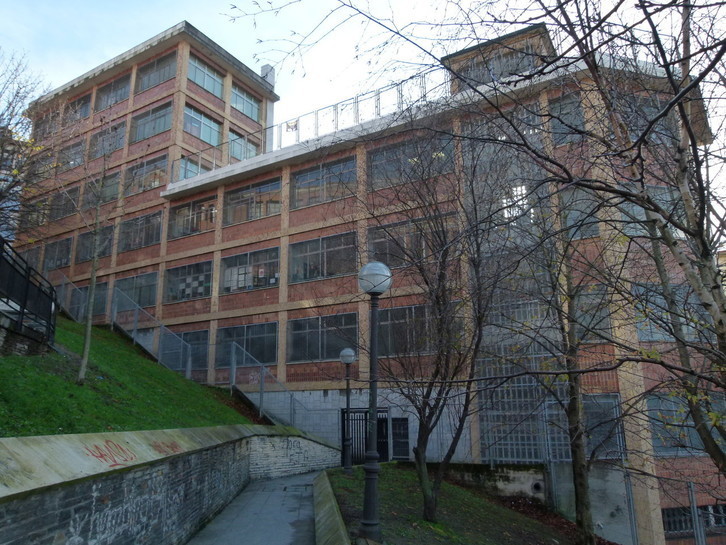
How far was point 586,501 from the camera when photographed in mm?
10633

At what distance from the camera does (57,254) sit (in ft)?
108

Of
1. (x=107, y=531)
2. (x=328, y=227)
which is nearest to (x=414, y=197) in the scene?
(x=107, y=531)

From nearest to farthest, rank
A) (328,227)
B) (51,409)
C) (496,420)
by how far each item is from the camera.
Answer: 1. (51,409)
2. (496,420)
3. (328,227)

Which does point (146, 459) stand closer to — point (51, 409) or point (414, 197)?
point (51, 409)

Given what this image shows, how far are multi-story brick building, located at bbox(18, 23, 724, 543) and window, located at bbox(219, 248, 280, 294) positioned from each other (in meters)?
0.07

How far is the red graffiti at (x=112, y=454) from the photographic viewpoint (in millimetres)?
5211

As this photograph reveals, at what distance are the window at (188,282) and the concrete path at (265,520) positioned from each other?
15.5m

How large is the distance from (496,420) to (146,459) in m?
12.6

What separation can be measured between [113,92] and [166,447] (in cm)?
3267

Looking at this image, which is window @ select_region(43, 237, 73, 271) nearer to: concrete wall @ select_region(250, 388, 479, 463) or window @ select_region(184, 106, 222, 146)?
window @ select_region(184, 106, 222, 146)

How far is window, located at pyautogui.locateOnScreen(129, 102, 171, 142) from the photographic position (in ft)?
101

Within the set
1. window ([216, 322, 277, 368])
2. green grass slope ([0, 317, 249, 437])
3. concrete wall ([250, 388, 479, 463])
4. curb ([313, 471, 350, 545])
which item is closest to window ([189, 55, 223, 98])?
window ([216, 322, 277, 368])

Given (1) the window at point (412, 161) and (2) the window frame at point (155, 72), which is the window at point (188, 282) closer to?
(2) the window frame at point (155, 72)

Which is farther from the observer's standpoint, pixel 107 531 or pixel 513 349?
pixel 513 349
